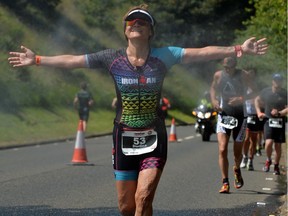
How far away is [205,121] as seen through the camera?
2711 cm

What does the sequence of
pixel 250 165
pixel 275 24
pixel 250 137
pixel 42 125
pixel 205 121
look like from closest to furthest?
1. pixel 250 165
2. pixel 250 137
3. pixel 275 24
4. pixel 205 121
5. pixel 42 125

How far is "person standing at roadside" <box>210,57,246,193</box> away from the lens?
1181 centimetres

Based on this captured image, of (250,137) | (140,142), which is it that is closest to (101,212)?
(140,142)

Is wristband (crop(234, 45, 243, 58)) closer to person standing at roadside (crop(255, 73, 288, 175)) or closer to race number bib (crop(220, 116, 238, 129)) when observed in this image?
race number bib (crop(220, 116, 238, 129))

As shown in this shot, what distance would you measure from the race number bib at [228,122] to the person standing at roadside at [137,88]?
496 centimetres

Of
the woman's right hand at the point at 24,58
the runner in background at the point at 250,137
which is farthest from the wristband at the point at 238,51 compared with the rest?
the runner in background at the point at 250,137

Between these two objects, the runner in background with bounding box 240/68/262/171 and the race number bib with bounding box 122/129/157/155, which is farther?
the runner in background with bounding box 240/68/262/171

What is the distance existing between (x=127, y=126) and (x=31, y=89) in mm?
28368

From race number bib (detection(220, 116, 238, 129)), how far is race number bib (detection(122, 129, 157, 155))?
Result: 514 cm

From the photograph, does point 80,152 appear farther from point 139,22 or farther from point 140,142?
point 139,22

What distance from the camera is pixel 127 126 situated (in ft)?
22.5

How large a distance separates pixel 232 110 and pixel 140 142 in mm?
5316

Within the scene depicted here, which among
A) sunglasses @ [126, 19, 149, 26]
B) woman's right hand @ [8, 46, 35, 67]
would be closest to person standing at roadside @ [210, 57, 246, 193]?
sunglasses @ [126, 19, 149, 26]

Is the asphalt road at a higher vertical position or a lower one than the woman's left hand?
lower
